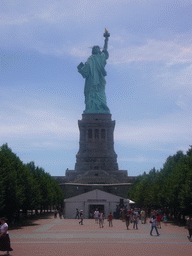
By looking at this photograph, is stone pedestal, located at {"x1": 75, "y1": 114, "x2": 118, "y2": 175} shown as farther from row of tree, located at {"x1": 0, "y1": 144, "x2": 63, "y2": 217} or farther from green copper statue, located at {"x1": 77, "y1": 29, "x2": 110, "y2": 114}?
row of tree, located at {"x1": 0, "y1": 144, "x2": 63, "y2": 217}

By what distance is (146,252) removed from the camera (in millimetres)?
18156

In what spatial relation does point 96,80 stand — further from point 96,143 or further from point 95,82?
point 96,143

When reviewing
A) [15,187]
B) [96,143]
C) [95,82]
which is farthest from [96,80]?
[15,187]

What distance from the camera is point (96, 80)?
114 m

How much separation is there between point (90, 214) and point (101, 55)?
237 ft

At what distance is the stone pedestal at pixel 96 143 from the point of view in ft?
346

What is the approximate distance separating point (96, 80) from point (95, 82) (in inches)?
30.8

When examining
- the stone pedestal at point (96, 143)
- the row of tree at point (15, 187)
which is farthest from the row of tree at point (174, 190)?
the stone pedestal at point (96, 143)

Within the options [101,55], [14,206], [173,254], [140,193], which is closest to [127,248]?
[173,254]

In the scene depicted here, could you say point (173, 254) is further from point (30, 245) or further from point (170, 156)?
point (170, 156)

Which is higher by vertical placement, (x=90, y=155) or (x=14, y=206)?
(x=90, y=155)

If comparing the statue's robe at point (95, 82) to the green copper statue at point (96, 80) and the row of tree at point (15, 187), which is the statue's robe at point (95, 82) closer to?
the green copper statue at point (96, 80)

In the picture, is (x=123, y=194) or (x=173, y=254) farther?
(x=123, y=194)

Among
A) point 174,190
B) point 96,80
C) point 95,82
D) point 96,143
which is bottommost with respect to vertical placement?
point 174,190
